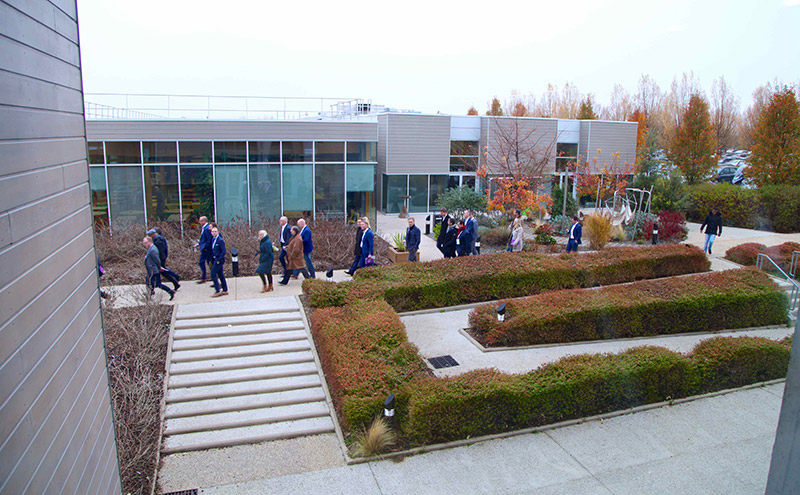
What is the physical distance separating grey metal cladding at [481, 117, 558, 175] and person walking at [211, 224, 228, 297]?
16737 mm

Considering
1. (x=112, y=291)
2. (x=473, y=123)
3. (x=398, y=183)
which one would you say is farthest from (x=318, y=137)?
(x=112, y=291)

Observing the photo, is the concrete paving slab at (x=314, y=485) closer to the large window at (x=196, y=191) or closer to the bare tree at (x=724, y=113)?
the large window at (x=196, y=191)

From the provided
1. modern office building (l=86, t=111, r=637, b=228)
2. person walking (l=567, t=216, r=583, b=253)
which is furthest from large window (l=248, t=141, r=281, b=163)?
person walking (l=567, t=216, r=583, b=253)

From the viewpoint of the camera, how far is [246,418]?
Answer: 834 centimetres

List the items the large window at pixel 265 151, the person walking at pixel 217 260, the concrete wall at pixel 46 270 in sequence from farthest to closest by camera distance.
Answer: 1. the large window at pixel 265 151
2. the person walking at pixel 217 260
3. the concrete wall at pixel 46 270

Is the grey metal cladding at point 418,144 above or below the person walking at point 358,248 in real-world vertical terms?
above

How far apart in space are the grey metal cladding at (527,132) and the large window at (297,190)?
8.85 metres

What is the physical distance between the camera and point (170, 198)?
68.7ft

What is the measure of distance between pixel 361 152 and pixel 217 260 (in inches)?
488

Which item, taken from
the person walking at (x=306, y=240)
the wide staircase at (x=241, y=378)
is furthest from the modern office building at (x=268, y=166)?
the wide staircase at (x=241, y=378)

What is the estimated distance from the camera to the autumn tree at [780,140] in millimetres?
25797

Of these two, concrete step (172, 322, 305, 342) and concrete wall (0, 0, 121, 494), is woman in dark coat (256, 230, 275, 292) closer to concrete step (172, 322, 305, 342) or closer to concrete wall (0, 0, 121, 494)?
concrete step (172, 322, 305, 342)

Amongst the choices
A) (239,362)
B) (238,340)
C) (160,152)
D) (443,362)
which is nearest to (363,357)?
(443,362)

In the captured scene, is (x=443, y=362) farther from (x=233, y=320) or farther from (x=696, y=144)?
(x=696, y=144)
